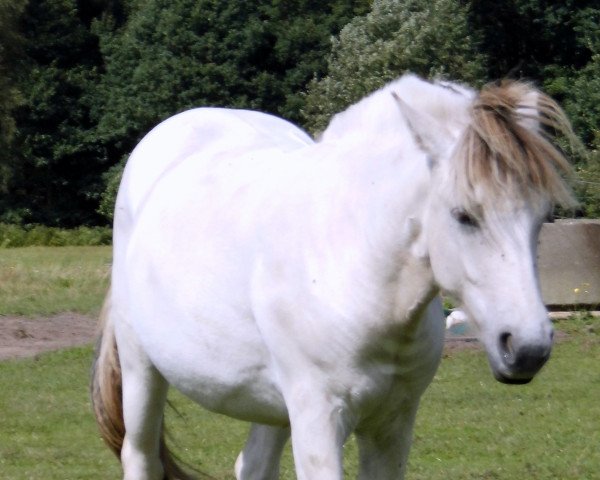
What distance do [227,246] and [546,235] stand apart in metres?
7.26

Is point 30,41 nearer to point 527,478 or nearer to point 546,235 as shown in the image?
point 546,235

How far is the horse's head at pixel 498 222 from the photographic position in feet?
9.41

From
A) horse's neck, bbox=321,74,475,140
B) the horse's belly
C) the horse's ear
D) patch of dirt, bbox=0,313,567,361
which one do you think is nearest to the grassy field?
patch of dirt, bbox=0,313,567,361

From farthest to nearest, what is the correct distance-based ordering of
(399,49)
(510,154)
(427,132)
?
(399,49) → (427,132) → (510,154)

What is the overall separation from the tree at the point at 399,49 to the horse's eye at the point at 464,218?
29.5m

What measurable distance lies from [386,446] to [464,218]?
1.00 m

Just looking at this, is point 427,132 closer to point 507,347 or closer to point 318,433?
point 507,347

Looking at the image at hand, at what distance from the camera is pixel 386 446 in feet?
12.1

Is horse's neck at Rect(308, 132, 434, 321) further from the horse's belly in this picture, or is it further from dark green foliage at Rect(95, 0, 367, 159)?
dark green foliage at Rect(95, 0, 367, 159)

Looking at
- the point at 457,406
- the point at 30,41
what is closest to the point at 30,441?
the point at 457,406

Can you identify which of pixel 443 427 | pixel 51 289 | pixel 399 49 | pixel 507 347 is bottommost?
pixel 399 49

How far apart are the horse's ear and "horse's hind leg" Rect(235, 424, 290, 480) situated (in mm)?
1820

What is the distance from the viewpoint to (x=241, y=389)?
12.7 feet

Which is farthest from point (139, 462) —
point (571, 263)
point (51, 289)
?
point (51, 289)
